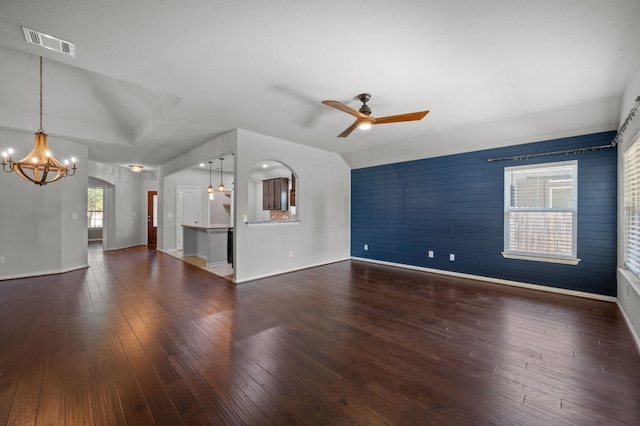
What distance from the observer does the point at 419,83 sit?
3.02 meters

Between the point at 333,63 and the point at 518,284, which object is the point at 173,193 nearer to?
the point at 333,63

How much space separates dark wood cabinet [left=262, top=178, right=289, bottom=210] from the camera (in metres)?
8.95

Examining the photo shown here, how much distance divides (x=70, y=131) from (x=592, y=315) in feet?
29.7

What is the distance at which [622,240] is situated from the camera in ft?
11.5

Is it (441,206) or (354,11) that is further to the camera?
(441,206)

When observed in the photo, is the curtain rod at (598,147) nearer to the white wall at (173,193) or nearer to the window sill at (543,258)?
the window sill at (543,258)

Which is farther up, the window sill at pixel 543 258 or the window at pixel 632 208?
the window at pixel 632 208

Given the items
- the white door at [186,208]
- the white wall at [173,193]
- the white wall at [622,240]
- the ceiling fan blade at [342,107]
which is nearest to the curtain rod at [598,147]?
the white wall at [622,240]

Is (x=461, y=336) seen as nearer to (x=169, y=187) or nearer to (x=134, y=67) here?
(x=134, y=67)

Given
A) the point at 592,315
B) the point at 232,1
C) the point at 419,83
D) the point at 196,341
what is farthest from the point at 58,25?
the point at 592,315

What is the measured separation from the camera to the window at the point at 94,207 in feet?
34.5

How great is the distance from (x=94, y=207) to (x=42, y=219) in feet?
21.0

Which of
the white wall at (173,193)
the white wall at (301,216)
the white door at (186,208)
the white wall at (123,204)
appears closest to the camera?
the white wall at (301,216)

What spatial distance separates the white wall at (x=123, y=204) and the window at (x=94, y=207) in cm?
233
